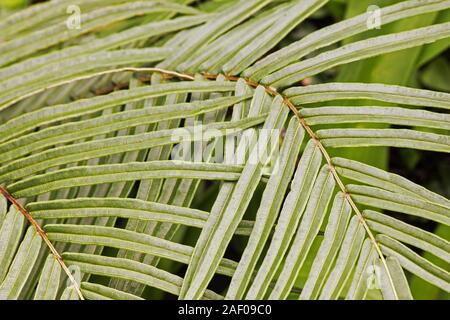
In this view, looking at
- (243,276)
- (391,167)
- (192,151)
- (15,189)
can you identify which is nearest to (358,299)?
(243,276)

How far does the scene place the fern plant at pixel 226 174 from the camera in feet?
1.56

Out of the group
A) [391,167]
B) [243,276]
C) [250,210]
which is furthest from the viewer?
[391,167]

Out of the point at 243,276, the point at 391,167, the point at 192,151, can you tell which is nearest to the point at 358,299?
the point at 243,276

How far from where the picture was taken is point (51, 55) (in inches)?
23.7

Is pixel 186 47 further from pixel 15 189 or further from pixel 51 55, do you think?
pixel 15 189

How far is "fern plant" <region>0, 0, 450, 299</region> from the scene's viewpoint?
0.48m

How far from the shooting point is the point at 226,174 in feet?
1.69

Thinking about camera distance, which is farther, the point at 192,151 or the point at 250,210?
the point at 250,210

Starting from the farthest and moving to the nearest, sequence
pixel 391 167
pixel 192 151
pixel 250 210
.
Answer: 1. pixel 391 167
2. pixel 250 210
3. pixel 192 151

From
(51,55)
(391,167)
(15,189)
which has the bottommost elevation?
(15,189)

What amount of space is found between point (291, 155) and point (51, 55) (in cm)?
31
